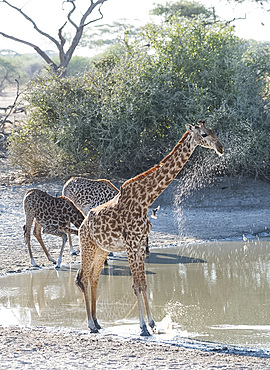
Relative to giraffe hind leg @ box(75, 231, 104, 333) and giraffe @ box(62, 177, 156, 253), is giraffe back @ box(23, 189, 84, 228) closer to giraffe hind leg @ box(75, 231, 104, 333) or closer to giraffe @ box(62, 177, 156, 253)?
giraffe @ box(62, 177, 156, 253)

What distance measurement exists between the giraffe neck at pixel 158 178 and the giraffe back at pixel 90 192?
3851 mm

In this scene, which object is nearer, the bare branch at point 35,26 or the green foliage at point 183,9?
the bare branch at point 35,26

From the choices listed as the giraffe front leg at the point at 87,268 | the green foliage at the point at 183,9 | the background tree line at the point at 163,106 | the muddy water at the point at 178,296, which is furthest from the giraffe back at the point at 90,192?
the green foliage at the point at 183,9

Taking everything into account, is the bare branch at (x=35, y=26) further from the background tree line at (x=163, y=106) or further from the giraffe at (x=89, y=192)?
the giraffe at (x=89, y=192)

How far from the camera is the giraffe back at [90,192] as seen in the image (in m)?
10.0

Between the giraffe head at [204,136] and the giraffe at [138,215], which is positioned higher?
the giraffe head at [204,136]

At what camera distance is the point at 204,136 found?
5.82 m

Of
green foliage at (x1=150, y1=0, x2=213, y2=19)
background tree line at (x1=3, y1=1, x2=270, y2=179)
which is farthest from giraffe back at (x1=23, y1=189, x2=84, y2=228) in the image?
green foliage at (x1=150, y1=0, x2=213, y2=19)

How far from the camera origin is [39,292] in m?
7.97

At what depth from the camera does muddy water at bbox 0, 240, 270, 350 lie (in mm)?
6191

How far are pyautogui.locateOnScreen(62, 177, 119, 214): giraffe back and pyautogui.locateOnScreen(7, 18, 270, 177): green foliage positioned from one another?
4.09m

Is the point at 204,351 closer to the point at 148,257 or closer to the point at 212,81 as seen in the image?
the point at 148,257

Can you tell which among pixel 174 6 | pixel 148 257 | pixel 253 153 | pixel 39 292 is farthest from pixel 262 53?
pixel 174 6

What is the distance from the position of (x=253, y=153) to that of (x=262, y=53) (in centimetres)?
326
